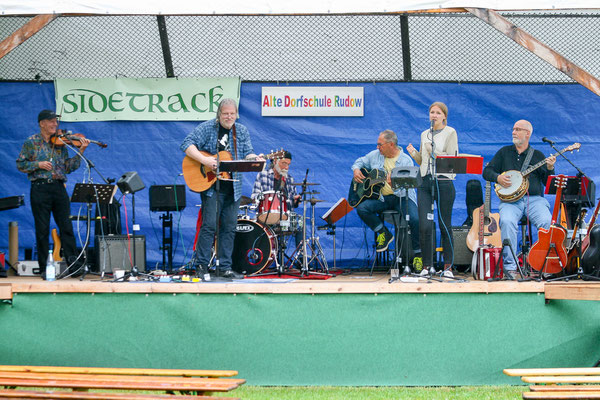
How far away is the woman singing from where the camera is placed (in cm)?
684

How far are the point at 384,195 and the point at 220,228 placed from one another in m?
2.03

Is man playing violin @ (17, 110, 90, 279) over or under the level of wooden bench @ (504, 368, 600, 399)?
over

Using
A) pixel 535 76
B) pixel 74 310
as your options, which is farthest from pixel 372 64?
pixel 74 310

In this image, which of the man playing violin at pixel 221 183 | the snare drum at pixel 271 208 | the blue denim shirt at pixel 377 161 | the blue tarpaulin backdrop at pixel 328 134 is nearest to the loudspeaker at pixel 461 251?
the blue denim shirt at pixel 377 161

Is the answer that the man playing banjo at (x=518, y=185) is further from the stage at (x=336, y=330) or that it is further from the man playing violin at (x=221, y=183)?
Result: the man playing violin at (x=221, y=183)

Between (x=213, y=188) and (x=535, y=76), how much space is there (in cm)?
403

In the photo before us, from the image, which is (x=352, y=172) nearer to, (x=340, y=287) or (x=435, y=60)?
(x=435, y=60)

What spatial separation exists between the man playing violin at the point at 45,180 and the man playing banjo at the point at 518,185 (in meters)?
4.21

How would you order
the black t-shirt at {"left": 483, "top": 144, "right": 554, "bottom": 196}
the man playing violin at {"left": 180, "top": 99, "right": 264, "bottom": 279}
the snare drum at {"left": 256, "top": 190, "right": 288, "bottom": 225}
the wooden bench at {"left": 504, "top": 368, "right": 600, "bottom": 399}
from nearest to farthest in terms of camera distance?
1. the wooden bench at {"left": 504, "top": 368, "right": 600, "bottom": 399}
2. the man playing violin at {"left": 180, "top": 99, "right": 264, "bottom": 279}
3. the black t-shirt at {"left": 483, "top": 144, "right": 554, "bottom": 196}
4. the snare drum at {"left": 256, "top": 190, "right": 288, "bottom": 225}

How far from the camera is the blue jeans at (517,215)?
6.84 m

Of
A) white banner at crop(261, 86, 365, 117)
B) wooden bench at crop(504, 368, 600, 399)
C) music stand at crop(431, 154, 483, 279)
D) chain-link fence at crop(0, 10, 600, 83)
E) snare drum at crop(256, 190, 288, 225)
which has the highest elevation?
chain-link fence at crop(0, 10, 600, 83)

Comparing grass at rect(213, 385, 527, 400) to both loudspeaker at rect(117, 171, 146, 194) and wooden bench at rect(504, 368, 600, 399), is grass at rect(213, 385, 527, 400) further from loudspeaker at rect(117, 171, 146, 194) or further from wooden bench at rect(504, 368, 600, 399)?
loudspeaker at rect(117, 171, 146, 194)

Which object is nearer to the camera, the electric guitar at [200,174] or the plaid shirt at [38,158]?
the electric guitar at [200,174]

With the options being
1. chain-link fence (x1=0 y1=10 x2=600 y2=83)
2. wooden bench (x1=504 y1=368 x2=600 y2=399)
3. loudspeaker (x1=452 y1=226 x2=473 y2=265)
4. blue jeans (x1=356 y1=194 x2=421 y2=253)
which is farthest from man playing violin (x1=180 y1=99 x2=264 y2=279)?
wooden bench (x1=504 y1=368 x2=600 y2=399)
